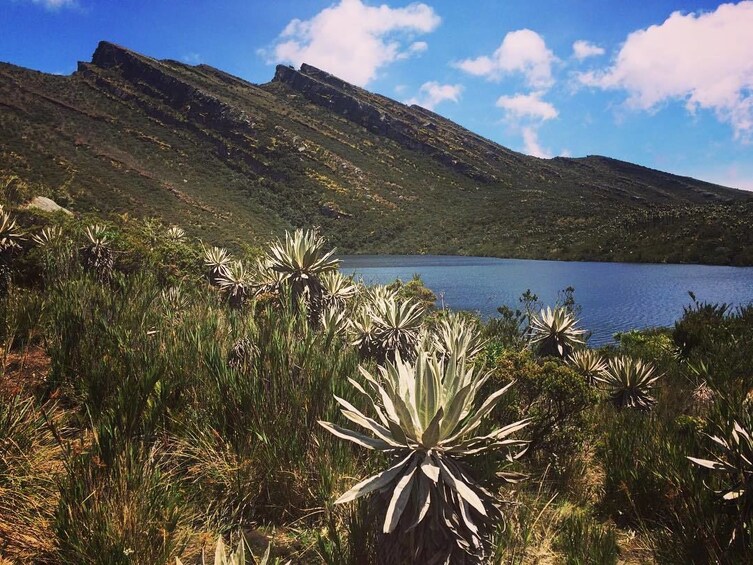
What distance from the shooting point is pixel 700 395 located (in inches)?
311

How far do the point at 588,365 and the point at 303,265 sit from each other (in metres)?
5.43

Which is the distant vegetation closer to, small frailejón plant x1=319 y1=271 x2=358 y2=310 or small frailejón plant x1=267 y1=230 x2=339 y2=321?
small frailejón plant x1=267 y1=230 x2=339 y2=321

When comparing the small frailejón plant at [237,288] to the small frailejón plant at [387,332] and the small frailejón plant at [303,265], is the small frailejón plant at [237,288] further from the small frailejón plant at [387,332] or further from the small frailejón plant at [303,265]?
the small frailejón plant at [387,332]

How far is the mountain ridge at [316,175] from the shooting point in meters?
50.2

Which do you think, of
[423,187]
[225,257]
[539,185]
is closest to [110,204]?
[225,257]

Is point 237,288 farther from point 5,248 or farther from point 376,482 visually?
point 376,482

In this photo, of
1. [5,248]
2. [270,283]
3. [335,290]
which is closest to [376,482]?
[270,283]

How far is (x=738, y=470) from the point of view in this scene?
3080 mm

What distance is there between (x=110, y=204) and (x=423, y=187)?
79538mm

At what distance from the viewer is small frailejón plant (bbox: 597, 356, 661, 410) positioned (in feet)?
Answer: 24.1

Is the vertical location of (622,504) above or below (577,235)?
below

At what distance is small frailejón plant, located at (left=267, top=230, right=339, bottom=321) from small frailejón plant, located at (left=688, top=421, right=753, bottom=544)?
229 inches

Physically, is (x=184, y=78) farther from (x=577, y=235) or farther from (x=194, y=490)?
(x=194, y=490)

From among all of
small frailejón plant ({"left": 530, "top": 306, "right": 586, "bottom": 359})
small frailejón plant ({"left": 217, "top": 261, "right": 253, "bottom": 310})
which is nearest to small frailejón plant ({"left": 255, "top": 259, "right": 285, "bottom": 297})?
small frailejón plant ({"left": 217, "top": 261, "right": 253, "bottom": 310})
